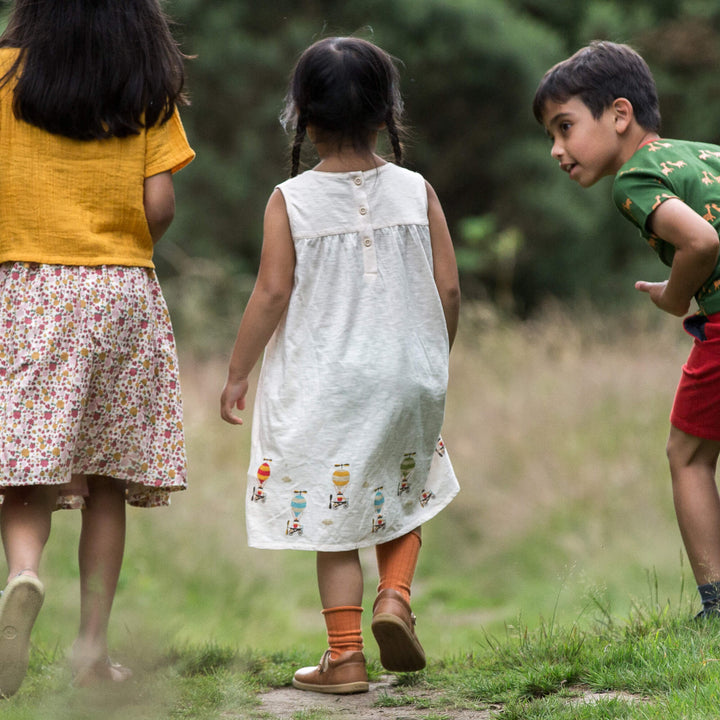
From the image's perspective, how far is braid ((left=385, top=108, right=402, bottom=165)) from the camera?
2.92 meters

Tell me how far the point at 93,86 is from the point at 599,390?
4.19 m

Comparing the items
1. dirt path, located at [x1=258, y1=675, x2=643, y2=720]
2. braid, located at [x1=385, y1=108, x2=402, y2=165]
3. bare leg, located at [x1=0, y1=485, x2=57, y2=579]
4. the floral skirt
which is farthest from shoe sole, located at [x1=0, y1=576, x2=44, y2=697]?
braid, located at [x1=385, y1=108, x2=402, y2=165]

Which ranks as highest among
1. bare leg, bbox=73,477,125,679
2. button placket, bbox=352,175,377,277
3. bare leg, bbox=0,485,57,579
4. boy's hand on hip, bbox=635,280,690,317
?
button placket, bbox=352,175,377,277

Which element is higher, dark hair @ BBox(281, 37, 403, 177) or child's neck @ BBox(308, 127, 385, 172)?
dark hair @ BBox(281, 37, 403, 177)

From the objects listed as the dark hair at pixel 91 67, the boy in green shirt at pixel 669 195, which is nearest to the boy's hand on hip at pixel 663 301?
the boy in green shirt at pixel 669 195

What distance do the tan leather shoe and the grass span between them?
0.11 metres

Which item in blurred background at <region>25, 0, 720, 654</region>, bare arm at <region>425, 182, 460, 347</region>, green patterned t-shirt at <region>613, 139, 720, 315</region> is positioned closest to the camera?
green patterned t-shirt at <region>613, 139, 720, 315</region>

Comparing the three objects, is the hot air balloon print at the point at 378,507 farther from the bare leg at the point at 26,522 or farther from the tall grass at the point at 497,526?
the tall grass at the point at 497,526

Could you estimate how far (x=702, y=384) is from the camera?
2.84 meters

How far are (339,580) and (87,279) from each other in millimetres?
1022

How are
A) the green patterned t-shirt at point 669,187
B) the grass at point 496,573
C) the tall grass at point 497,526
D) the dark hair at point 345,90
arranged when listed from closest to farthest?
the grass at point 496,573
the green patterned t-shirt at point 669,187
the dark hair at point 345,90
the tall grass at point 497,526

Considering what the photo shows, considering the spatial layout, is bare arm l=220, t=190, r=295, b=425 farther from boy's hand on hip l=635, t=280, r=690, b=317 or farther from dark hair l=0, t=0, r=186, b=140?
boy's hand on hip l=635, t=280, r=690, b=317

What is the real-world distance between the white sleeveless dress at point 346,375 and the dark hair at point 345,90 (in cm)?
13

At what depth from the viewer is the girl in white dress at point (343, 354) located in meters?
2.81
